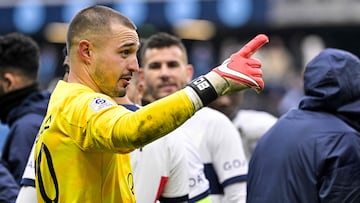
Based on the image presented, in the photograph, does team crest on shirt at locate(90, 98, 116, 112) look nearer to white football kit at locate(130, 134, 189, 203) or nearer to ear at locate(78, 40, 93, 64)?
ear at locate(78, 40, 93, 64)

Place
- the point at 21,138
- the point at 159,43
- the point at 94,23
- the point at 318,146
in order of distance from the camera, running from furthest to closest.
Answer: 1. the point at 159,43
2. the point at 21,138
3. the point at 318,146
4. the point at 94,23

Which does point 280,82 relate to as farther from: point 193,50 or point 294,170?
point 294,170

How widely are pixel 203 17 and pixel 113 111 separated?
20644 mm

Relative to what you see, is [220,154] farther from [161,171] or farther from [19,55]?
[19,55]

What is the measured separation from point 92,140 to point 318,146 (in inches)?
73.9

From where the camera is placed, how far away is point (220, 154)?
7098 mm

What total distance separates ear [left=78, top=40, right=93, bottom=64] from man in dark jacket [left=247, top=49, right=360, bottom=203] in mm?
1712

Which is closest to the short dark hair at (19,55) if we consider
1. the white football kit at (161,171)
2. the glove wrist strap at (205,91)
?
the white football kit at (161,171)

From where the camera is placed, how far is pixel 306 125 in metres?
6.21

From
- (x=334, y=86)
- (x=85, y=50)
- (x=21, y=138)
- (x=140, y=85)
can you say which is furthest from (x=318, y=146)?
(x=21, y=138)

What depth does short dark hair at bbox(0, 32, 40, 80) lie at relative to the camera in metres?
7.59

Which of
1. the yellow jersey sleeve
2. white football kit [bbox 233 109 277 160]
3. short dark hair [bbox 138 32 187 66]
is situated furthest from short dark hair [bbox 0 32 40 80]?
the yellow jersey sleeve

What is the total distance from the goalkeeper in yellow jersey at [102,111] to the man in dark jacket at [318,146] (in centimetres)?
137

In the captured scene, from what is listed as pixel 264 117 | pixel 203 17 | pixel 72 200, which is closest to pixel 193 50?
pixel 203 17
